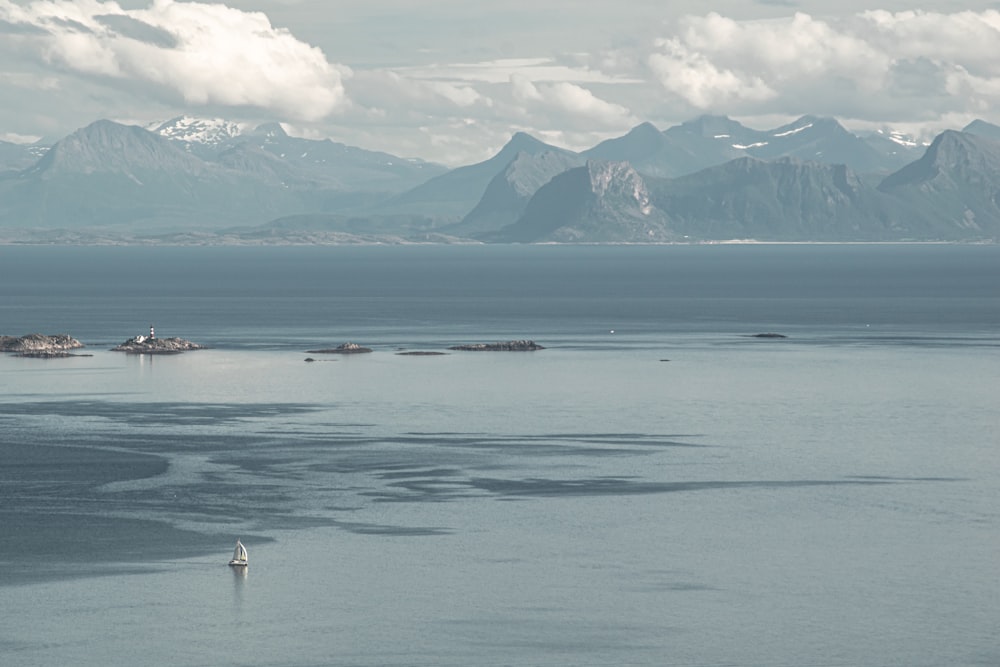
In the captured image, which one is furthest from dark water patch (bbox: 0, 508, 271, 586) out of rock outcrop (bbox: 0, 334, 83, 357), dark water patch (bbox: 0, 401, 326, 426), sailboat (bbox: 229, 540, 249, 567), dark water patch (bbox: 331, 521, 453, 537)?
rock outcrop (bbox: 0, 334, 83, 357)

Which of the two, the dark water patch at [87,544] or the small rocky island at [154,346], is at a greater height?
the small rocky island at [154,346]

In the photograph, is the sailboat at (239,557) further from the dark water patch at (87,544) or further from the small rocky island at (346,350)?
the small rocky island at (346,350)

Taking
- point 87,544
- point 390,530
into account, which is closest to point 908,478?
point 390,530

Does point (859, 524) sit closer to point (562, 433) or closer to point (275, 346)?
point (562, 433)

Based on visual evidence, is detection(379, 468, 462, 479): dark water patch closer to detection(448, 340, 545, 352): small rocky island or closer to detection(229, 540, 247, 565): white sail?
detection(229, 540, 247, 565): white sail

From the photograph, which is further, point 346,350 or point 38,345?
point 38,345

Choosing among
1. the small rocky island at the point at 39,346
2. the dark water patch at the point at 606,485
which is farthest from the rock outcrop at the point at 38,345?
the dark water patch at the point at 606,485

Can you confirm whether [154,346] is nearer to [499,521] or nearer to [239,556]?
[499,521]

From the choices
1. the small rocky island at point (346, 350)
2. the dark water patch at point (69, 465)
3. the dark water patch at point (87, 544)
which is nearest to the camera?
the dark water patch at point (87, 544)

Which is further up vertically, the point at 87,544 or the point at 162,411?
the point at 162,411
